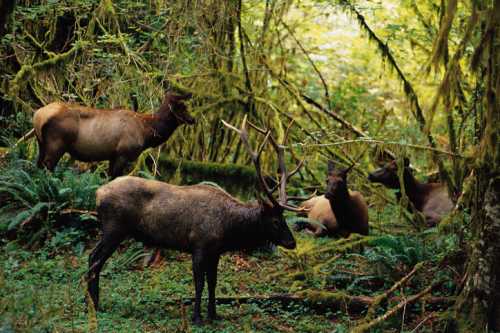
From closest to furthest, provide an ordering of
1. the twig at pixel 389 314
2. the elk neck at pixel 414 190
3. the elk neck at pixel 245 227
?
the twig at pixel 389 314, the elk neck at pixel 245 227, the elk neck at pixel 414 190

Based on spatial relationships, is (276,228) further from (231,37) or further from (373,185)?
(231,37)

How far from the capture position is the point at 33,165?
1159 cm

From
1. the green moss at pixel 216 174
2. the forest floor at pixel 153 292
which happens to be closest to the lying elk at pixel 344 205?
the forest floor at pixel 153 292

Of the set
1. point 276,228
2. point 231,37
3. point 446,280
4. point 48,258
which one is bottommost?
point 48,258

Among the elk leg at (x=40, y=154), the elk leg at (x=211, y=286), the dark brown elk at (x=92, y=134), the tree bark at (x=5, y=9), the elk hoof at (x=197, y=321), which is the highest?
the tree bark at (x=5, y=9)

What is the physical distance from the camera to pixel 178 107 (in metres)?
10.9

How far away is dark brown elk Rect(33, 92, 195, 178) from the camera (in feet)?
33.9

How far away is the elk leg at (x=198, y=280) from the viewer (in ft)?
25.1

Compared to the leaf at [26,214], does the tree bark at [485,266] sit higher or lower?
higher

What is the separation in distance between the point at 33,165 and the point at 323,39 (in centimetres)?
1386

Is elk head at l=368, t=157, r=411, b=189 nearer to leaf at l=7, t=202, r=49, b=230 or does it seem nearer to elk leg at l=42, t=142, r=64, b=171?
elk leg at l=42, t=142, r=64, b=171

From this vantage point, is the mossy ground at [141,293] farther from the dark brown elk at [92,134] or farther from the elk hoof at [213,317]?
the dark brown elk at [92,134]

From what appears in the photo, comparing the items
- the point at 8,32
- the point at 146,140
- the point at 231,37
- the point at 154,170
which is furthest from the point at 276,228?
the point at 8,32

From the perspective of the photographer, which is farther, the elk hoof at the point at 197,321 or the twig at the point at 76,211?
the twig at the point at 76,211
